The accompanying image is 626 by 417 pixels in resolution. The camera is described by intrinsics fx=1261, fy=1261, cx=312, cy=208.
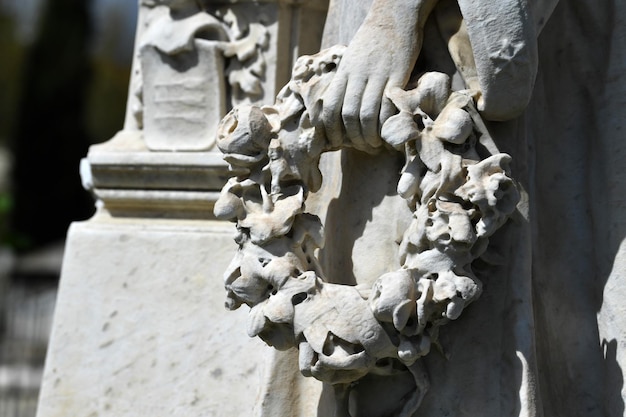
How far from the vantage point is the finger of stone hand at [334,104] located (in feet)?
7.23

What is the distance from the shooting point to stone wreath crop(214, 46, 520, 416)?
2.10 metres

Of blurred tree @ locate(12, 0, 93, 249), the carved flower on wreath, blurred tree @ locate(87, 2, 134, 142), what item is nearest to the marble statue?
the carved flower on wreath

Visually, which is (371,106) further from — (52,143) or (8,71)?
(8,71)

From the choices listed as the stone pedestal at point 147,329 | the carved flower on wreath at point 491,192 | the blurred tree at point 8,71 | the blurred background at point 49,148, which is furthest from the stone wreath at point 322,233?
the blurred tree at point 8,71

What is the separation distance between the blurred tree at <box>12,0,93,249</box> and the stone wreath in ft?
58.2

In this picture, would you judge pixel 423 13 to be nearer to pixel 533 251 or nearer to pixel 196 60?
pixel 533 251

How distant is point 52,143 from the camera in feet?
65.7

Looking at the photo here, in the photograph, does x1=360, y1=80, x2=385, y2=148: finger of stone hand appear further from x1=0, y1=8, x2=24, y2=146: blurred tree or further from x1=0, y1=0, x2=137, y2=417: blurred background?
x1=0, y1=8, x2=24, y2=146: blurred tree

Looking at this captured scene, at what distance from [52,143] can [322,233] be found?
60.0ft

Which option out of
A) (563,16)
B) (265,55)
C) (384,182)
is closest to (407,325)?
(384,182)

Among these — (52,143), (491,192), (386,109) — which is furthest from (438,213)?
(52,143)

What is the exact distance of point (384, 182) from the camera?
234 cm

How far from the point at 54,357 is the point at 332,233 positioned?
986mm

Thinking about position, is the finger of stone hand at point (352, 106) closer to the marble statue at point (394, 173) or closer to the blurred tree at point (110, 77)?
the marble statue at point (394, 173)
